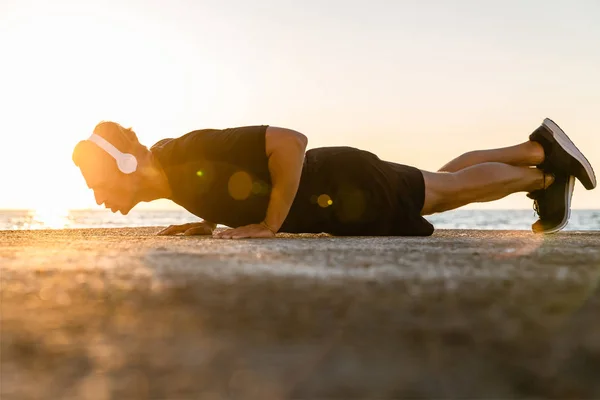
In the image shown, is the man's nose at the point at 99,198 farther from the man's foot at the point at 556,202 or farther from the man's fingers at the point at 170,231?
the man's foot at the point at 556,202

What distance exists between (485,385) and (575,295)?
392 mm

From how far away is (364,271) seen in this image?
912mm

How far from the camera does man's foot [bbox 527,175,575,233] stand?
9.53ft

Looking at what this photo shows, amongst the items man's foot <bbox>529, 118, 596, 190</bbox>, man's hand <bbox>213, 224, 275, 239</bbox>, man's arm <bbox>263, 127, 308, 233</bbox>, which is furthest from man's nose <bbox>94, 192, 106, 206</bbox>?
man's foot <bbox>529, 118, 596, 190</bbox>

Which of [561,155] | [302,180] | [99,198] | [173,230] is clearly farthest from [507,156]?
[99,198]

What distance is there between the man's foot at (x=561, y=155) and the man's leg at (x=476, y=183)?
0.08 metres

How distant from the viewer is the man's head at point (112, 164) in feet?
8.05

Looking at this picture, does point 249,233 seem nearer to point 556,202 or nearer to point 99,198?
point 99,198

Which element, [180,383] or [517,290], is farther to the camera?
[517,290]

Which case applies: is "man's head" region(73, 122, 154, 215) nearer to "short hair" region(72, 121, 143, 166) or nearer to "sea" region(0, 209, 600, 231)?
"short hair" region(72, 121, 143, 166)

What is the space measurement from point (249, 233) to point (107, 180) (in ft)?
2.15

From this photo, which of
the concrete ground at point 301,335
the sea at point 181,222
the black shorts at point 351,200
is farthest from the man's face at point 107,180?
the sea at point 181,222

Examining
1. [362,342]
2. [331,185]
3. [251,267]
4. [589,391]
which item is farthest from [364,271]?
[331,185]

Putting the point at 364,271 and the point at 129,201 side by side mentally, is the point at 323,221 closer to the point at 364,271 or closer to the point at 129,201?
the point at 129,201
